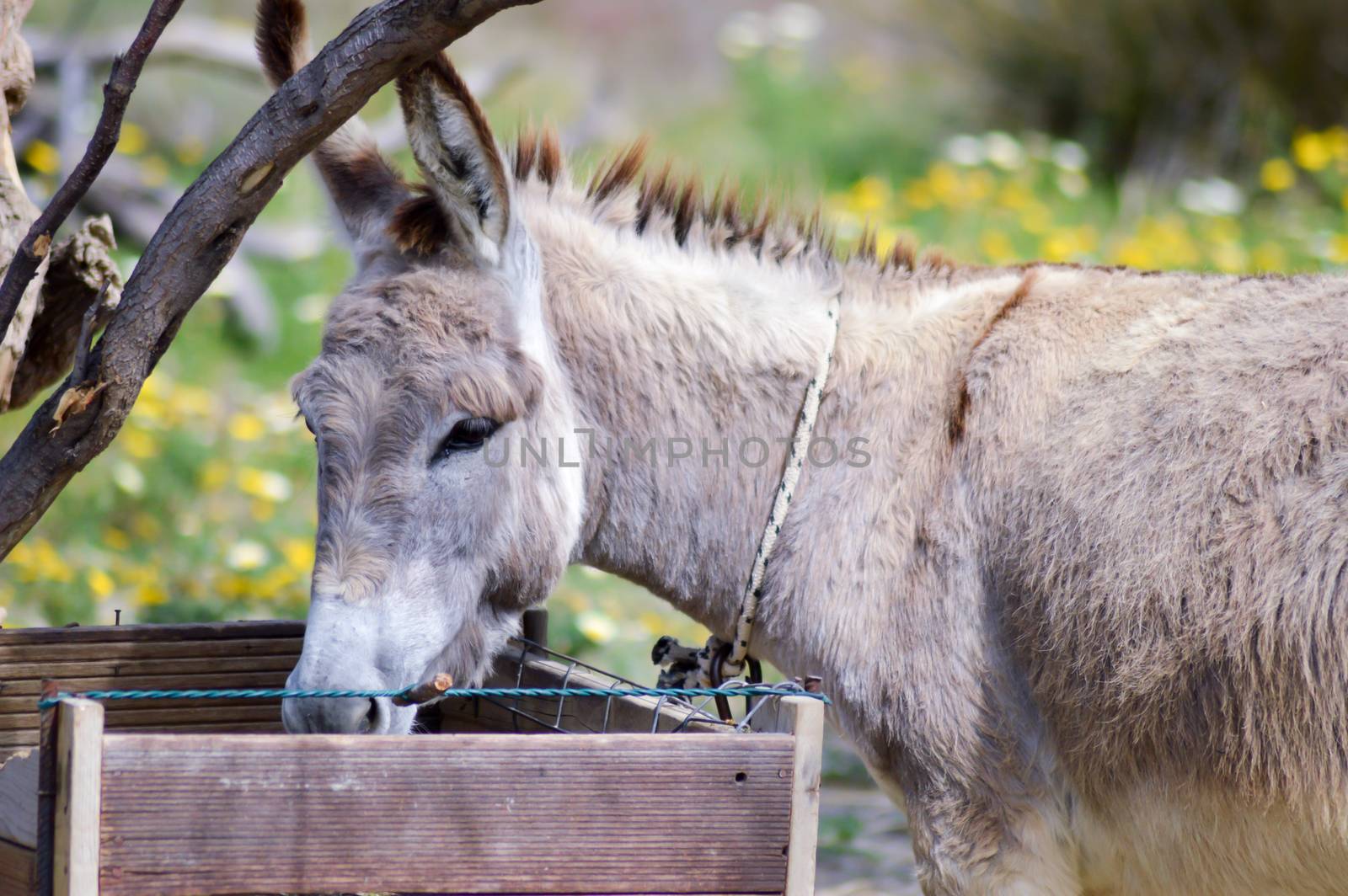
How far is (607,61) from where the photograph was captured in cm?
1271

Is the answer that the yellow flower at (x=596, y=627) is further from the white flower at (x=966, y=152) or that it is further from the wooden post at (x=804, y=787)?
the white flower at (x=966, y=152)

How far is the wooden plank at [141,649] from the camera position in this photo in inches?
82.5

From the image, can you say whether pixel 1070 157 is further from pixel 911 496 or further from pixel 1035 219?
pixel 911 496

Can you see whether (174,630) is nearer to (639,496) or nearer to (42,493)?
(42,493)

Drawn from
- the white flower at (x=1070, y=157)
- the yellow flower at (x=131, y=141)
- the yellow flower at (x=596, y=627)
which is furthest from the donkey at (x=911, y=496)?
the yellow flower at (x=131, y=141)

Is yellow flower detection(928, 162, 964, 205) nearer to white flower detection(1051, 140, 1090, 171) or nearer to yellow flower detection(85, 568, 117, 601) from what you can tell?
white flower detection(1051, 140, 1090, 171)

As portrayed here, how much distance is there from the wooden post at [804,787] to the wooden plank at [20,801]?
0.93 meters

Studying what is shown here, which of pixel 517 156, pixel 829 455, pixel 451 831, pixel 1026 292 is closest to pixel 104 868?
pixel 451 831

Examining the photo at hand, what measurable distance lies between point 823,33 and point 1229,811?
13421mm

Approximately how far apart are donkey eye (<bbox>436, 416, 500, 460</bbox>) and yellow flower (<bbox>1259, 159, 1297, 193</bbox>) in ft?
16.2

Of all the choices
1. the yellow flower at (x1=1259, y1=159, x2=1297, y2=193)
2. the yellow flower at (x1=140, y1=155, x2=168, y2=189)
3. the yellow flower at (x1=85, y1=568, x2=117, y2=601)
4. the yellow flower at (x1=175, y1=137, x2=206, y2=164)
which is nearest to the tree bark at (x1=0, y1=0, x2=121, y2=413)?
the yellow flower at (x1=85, y1=568, x2=117, y2=601)

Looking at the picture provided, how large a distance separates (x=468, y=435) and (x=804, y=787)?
83cm

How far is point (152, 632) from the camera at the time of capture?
7.16 feet

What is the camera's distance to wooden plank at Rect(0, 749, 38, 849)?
1.49 metres
